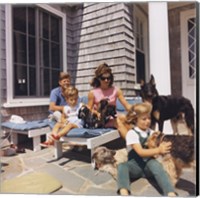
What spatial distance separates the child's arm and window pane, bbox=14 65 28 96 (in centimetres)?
143

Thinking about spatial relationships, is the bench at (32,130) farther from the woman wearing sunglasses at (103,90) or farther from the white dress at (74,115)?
the woman wearing sunglasses at (103,90)

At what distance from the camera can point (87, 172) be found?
2316 mm

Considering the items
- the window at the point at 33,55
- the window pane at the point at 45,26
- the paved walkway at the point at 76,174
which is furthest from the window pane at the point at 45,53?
the paved walkway at the point at 76,174

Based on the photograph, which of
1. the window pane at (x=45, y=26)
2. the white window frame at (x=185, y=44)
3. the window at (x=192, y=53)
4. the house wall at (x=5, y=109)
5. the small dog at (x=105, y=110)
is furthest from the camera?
the window pane at (x=45, y=26)

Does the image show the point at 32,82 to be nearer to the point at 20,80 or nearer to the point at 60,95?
the point at 20,80

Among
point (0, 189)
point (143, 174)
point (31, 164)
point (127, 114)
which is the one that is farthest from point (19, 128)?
point (143, 174)

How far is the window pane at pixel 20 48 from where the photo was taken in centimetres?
255

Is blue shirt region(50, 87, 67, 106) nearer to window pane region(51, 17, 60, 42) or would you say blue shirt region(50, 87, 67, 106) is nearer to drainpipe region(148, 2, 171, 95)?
window pane region(51, 17, 60, 42)

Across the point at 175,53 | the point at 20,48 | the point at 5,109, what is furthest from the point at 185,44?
the point at 5,109

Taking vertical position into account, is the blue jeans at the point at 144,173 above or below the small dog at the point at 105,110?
below

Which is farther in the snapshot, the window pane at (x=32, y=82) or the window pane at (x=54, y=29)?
the window pane at (x=54, y=29)

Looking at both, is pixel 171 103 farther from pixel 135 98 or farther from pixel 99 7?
pixel 99 7

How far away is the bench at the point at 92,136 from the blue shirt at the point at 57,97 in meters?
0.26

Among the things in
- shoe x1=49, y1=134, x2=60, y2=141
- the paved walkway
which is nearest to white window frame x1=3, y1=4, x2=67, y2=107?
shoe x1=49, y1=134, x2=60, y2=141
